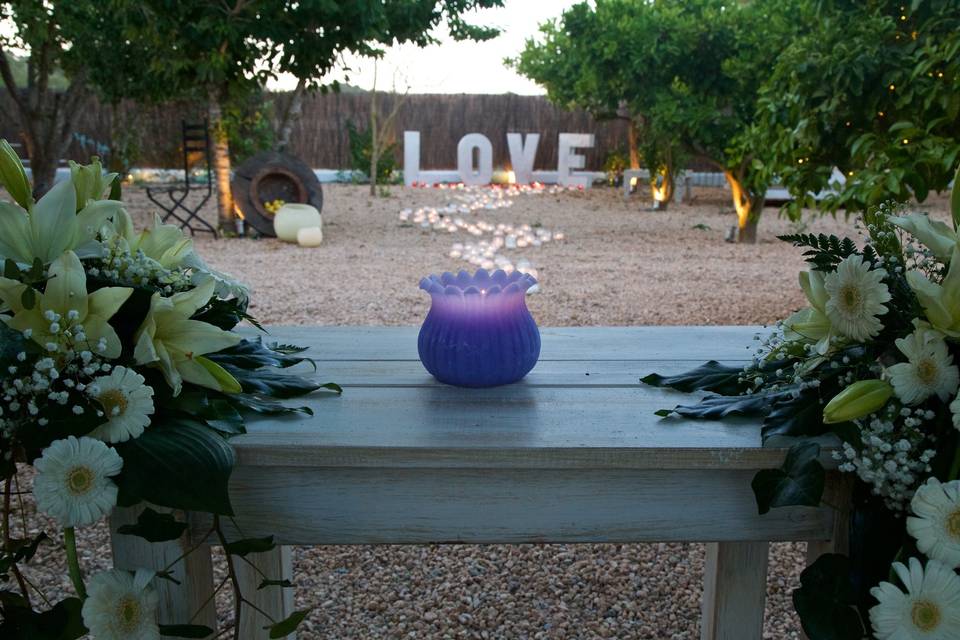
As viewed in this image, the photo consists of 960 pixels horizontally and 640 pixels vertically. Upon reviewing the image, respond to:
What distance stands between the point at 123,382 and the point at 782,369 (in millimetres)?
882

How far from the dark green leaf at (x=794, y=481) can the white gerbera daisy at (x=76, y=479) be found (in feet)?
2.48

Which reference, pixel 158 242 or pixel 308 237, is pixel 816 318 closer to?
pixel 158 242

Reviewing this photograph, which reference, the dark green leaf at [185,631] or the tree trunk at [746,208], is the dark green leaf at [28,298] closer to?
the dark green leaf at [185,631]

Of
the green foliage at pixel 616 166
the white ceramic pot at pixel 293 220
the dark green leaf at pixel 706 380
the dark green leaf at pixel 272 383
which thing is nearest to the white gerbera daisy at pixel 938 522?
the dark green leaf at pixel 706 380

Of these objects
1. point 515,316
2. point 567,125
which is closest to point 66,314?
point 515,316

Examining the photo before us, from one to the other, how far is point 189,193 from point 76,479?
1253cm

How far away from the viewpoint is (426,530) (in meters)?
1.13

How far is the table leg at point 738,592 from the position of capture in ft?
5.00

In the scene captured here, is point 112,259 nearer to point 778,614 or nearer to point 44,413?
point 44,413

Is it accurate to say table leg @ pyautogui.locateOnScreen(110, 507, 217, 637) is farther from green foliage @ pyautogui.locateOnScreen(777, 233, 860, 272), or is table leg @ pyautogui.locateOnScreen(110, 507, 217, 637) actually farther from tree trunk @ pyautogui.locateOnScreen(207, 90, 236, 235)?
A: tree trunk @ pyautogui.locateOnScreen(207, 90, 236, 235)

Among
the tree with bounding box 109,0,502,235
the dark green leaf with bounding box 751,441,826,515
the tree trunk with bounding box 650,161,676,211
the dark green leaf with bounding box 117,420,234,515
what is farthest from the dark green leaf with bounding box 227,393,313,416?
the tree trunk with bounding box 650,161,676,211

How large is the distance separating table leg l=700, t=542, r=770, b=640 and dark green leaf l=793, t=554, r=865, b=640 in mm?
483

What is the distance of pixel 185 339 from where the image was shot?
1027 mm

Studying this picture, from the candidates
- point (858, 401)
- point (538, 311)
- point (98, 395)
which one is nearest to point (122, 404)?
point (98, 395)
